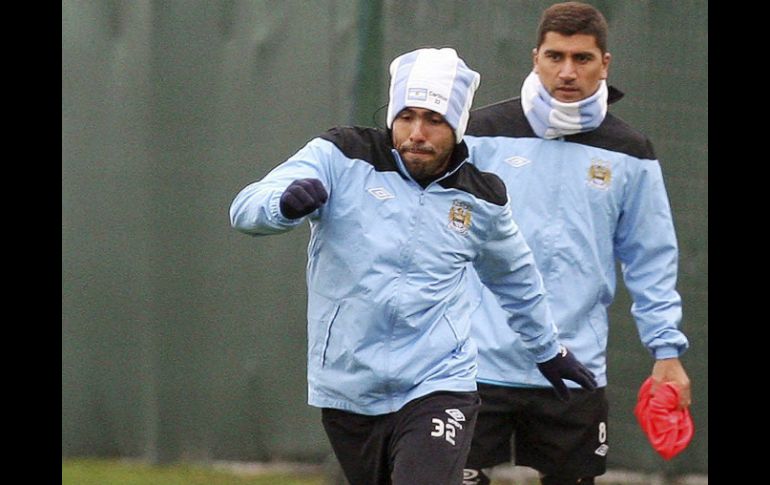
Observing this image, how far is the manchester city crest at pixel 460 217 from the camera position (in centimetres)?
569

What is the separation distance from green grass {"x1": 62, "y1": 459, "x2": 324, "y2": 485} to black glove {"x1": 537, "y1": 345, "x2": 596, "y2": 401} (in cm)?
241

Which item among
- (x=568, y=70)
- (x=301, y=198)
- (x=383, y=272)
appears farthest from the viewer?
(x=568, y=70)

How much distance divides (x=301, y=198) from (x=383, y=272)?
58 cm

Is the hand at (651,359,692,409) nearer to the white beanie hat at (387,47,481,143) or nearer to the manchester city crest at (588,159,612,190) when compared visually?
the manchester city crest at (588,159,612,190)

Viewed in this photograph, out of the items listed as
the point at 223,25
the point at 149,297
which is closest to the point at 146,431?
the point at 149,297

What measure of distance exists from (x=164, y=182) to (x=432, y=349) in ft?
10.7

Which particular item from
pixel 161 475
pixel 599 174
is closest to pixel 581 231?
pixel 599 174

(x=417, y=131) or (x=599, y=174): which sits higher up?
(x=417, y=131)

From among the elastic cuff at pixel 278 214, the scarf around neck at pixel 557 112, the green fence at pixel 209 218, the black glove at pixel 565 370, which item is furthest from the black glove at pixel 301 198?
the green fence at pixel 209 218

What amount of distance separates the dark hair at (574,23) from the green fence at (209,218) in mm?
1598

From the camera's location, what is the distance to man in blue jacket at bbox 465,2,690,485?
6566 millimetres

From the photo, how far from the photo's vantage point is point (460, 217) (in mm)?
5711

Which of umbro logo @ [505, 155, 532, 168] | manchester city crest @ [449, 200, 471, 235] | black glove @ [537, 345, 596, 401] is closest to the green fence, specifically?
umbro logo @ [505, 155, 532, 168]

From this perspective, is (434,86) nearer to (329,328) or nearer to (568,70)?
(329,328)
